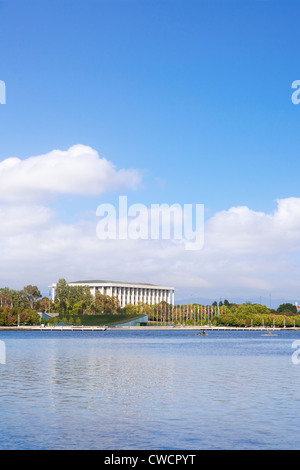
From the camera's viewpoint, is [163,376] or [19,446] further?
[163,376]

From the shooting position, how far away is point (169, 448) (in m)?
29.2

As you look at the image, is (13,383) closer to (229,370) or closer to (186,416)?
(186,416)

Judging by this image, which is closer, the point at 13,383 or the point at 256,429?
the point at 256,429

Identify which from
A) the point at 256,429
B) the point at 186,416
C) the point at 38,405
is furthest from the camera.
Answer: the point at 38,405

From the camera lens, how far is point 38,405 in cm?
4216

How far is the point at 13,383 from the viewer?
55.8 metres

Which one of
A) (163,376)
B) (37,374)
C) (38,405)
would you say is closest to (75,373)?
(37,374)

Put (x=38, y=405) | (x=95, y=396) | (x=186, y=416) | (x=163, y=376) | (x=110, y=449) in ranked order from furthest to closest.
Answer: (x=163, y=376)
(x=95, y=396)
(x=38, y=405)
(x=186, y=416)
(x=110, y=449)

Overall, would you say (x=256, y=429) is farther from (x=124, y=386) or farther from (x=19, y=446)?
(x=124, y=386)
